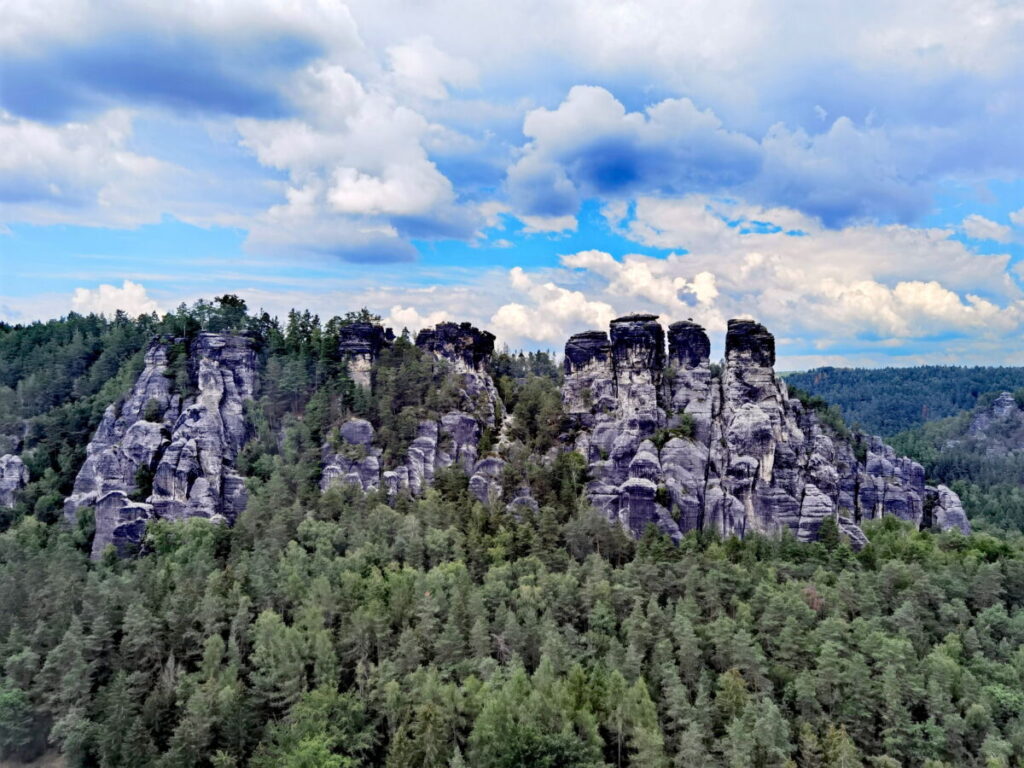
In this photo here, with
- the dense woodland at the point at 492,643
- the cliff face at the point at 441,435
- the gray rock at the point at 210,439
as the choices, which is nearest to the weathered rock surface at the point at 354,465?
the cliff face at the point at 441,435

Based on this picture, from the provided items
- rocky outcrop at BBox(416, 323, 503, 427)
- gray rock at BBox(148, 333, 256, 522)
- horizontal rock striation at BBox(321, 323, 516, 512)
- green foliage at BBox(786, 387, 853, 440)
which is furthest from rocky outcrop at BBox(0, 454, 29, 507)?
green foliage at BBox(786, 387, 853, 440)

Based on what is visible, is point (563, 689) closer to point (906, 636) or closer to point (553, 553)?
point (553, 553)

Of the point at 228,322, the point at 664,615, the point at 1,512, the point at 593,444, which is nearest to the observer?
the point at 664,615

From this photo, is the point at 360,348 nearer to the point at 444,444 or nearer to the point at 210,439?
the point at 444,444

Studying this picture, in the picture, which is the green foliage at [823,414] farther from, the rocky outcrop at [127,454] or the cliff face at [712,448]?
the rocky outcrop at [127,454]

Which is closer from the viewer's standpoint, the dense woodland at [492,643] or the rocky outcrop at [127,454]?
the dense woodland at [492,643]

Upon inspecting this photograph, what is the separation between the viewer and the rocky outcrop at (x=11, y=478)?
6181 centimetres

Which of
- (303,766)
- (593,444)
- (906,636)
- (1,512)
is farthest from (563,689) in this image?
(1,512)

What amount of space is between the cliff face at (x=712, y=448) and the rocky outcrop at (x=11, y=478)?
56.3m

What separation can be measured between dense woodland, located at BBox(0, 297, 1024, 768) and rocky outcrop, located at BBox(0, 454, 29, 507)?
2.28m

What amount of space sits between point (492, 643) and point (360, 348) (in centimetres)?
4191

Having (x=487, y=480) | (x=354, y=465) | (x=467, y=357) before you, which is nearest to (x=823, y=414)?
(x=487, y=480)

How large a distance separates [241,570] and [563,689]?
26621mm

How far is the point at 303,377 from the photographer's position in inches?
2827
